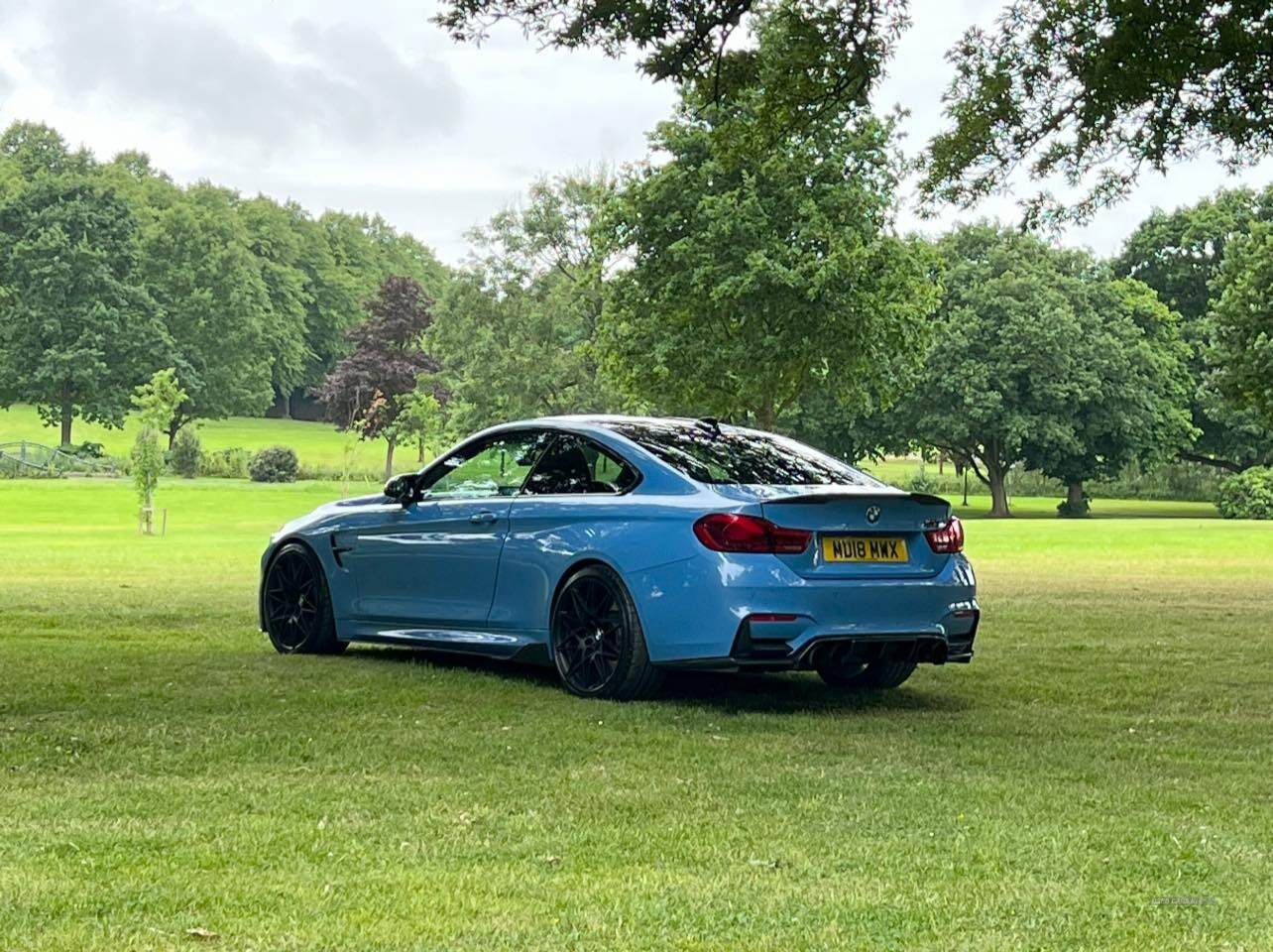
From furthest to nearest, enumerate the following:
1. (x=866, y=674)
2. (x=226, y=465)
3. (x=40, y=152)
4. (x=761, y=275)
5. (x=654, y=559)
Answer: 1. (x=40, y=152)
2. (x=226, y=465)
3. (x=761, y=275)
4. (x=866, y=674)
5. (x=654, y=559)

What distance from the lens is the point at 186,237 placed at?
10506cm

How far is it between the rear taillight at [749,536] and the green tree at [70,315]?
280 ft

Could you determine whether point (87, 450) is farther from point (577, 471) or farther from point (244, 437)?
point (577, 471)

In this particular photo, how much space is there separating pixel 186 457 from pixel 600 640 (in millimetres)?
69062

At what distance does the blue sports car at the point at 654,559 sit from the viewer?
8.34m

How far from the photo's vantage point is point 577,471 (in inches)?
372

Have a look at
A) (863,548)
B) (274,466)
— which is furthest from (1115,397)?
(863,548)

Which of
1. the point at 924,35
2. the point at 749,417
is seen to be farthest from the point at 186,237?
the point at 924,35

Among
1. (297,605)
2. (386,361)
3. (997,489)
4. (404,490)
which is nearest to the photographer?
(404,490)

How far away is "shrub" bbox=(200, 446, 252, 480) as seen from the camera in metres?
74.6

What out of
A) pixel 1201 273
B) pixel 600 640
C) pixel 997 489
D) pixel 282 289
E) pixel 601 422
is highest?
pixel 282 289

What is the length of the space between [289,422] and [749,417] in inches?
2745

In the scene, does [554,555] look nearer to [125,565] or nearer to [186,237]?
[125,565]

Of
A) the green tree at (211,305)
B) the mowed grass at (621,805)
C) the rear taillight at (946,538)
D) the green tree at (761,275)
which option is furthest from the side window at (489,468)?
the green tree at (211,305)
